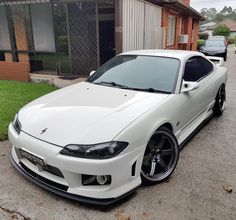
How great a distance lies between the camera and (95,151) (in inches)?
92.4

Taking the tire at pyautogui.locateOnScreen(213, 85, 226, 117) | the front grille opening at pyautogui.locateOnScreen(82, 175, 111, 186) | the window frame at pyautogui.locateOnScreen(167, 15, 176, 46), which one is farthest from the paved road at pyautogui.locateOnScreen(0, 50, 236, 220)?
the window frame at pyautogui.locateOnScreen(167, 15, 176, 46)

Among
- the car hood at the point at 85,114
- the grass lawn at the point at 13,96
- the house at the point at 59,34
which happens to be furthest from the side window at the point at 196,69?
the grass lawn at the point at 13,96

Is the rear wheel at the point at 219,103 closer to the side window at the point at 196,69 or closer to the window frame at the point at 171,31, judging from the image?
the side window at the point at 196,69

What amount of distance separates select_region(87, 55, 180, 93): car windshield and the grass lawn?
6.26 ft

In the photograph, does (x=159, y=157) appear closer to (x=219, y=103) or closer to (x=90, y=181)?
(x=90, y=181)

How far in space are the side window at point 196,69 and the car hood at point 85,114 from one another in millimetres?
889

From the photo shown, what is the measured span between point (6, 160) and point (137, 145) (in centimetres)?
206

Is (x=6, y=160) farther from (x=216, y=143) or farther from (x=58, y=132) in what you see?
(x=216, y=143)

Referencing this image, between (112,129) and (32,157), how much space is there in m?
0.92

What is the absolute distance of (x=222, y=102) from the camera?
18.0 ft

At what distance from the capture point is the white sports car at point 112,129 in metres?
2.39

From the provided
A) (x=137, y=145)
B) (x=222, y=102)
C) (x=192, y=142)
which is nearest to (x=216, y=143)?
(x=192, y=142)

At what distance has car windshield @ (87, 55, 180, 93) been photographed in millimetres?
3441

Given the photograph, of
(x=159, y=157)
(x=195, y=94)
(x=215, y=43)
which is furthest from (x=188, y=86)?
(x=215, y=43)
